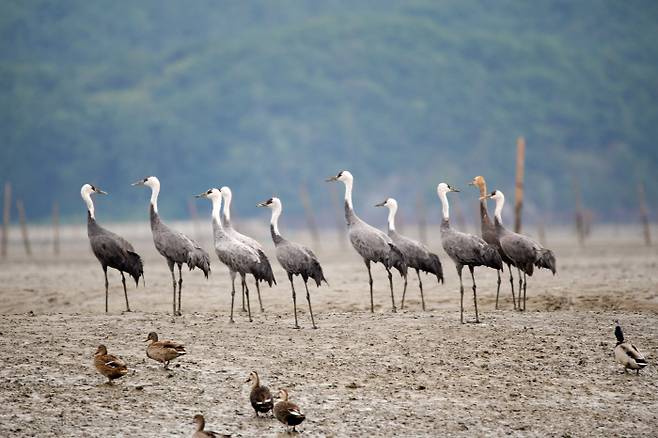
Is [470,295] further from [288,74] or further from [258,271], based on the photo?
[288,74]

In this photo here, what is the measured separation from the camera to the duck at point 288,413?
1223cm

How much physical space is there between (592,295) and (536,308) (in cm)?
160

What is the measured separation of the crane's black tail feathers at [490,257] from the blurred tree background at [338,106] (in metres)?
77.1

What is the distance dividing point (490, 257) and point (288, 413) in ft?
23.9

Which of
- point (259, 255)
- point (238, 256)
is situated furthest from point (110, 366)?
point (259, 255)

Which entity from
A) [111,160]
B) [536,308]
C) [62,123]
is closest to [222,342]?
[536,308]

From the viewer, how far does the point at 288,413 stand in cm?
1223

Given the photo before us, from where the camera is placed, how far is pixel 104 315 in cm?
1891

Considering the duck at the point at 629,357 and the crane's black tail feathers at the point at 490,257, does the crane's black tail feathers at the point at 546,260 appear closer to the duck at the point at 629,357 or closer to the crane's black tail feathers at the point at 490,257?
the crane's black tail feathers at the point at 490,257

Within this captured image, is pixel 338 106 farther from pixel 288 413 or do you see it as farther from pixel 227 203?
pixel 288 413

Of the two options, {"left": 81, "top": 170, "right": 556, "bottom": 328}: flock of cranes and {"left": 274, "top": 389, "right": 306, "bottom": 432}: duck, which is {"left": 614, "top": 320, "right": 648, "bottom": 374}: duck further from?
{"left": 274, "top": 389, "right": 306, "bottom": 432}: duck

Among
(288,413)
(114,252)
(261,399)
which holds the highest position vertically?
(114,252)

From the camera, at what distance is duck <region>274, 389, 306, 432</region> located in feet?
40.1

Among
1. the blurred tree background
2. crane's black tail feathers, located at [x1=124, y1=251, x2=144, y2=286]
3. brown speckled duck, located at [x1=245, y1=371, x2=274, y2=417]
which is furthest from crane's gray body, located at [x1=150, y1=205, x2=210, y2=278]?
the blurred tree background
